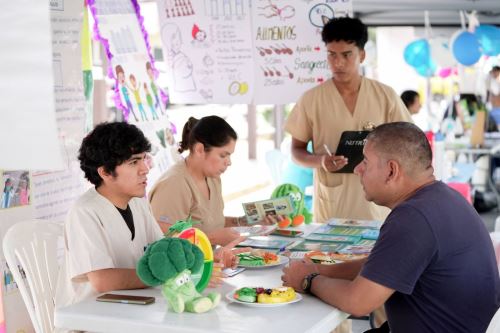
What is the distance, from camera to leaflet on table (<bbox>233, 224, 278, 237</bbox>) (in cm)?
322

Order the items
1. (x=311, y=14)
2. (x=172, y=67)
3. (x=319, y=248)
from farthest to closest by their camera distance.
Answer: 1. (x=172, y=67)
2. (x=311, y=14)
3. (x=319, y=248)

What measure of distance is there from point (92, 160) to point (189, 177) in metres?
0.65

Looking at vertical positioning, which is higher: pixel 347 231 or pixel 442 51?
pixel 442 51

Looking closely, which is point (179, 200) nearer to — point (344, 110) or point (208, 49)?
point (344, 110)

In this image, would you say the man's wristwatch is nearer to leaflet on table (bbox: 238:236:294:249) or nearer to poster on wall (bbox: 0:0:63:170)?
leaflet on table (bbox: 238:236:294:249)

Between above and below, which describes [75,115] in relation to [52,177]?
above

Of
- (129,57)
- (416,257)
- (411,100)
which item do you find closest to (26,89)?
(416,257)

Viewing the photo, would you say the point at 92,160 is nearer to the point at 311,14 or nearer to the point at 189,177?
the point at 189,177

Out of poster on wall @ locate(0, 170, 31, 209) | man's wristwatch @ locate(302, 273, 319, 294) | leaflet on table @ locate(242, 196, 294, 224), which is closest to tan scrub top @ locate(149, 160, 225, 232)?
leaflet on table @ locate(242, 196, 294, 224)

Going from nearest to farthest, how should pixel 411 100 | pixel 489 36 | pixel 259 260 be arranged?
pixel 259 260, pixel 411 100, pixel 489 36

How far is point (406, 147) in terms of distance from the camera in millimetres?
2244

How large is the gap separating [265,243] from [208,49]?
2148mm

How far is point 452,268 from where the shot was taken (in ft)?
7.11

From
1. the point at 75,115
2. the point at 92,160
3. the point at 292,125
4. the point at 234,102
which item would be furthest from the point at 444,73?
the point at 92,160
